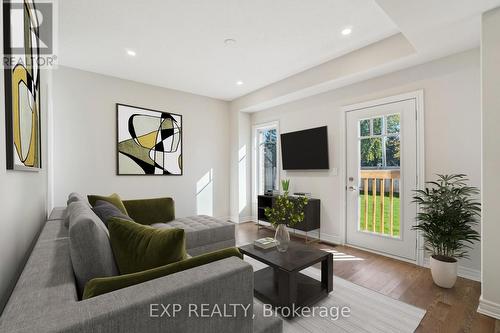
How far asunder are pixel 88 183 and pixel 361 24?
4.16m

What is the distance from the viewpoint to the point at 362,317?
1835mm

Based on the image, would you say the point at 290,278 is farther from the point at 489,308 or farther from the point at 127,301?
the point at 489,308

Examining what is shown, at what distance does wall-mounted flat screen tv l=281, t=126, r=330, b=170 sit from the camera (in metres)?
3.76

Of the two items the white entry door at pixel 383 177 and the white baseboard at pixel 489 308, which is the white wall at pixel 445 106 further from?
the white baseboard at pixel 489 308

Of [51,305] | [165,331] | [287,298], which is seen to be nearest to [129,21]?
[51,305]

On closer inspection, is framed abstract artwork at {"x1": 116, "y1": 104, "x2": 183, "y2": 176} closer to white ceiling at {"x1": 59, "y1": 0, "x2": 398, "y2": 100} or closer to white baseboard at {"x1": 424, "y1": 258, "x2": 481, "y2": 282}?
white ceiling at {"x1": 59, "y1": 0, "x2": 398, "y2": 100}

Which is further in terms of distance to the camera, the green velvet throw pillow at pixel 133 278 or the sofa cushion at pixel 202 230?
the sofa cushion at pixel 202 230

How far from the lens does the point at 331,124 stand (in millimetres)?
3709

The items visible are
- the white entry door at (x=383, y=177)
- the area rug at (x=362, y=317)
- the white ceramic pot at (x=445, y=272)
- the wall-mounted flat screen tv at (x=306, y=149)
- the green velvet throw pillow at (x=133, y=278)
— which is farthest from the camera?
the wall-mounted flat screen tv at (x=306, y=149)

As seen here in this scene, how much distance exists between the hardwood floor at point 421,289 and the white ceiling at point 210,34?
8.76ft

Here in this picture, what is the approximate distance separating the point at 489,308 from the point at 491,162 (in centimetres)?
116

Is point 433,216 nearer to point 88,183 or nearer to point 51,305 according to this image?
point 51,305

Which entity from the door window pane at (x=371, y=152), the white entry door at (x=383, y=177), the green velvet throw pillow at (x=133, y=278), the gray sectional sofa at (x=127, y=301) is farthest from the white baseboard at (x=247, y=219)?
the green velvet throw pillow at (x=133, y=278)

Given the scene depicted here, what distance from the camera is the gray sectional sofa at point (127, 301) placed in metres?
0.65
